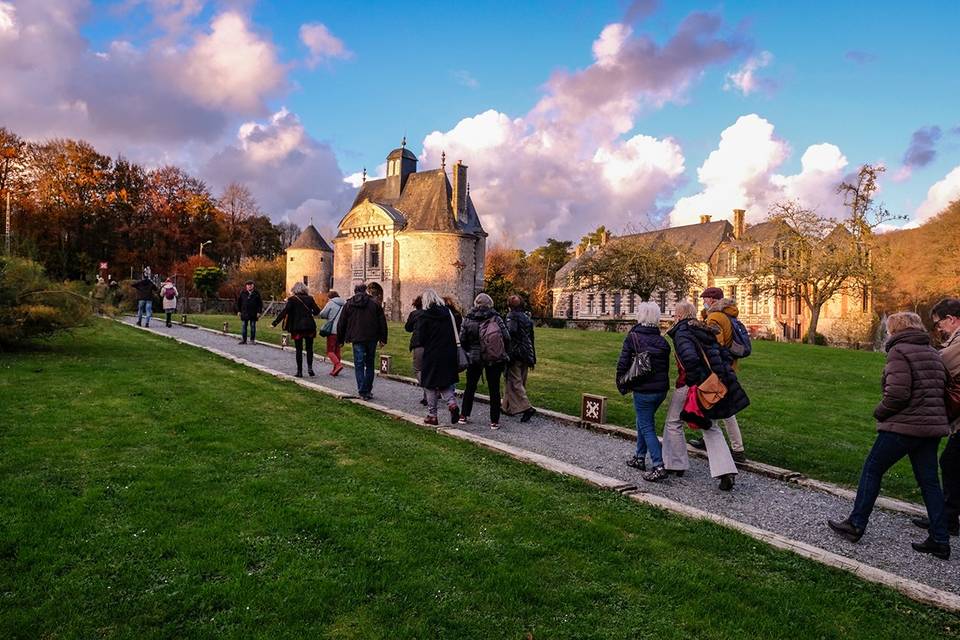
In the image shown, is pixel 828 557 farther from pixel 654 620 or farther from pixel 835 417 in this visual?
pixel 835 417

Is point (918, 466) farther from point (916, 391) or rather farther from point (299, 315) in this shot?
point (299, 315)

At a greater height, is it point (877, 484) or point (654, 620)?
point (877, 484)

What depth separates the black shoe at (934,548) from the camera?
190 inches

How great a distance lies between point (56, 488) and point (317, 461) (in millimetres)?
2258

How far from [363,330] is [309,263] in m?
45.8

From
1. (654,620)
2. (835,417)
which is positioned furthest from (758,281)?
(654,620)

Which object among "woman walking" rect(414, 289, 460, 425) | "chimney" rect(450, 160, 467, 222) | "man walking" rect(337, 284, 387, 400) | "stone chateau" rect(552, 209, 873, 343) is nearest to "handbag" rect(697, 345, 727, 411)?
"woman walking" rect(414, 289, 460, 425)

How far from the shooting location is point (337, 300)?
528 inches

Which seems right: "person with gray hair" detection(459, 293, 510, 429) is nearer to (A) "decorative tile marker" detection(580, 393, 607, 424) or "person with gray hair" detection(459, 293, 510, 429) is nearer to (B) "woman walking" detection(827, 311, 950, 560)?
(A) "decorative tile marker" detection(580, 393, 607, 424)

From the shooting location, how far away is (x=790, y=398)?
1279cm

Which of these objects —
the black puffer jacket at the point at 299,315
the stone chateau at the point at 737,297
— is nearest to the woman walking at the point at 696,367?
the black puffer jacket at the point at 299,315

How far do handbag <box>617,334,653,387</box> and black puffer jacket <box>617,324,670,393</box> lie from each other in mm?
22

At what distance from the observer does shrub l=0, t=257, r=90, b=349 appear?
12.4 metres

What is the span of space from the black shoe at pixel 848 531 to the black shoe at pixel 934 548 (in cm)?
41
